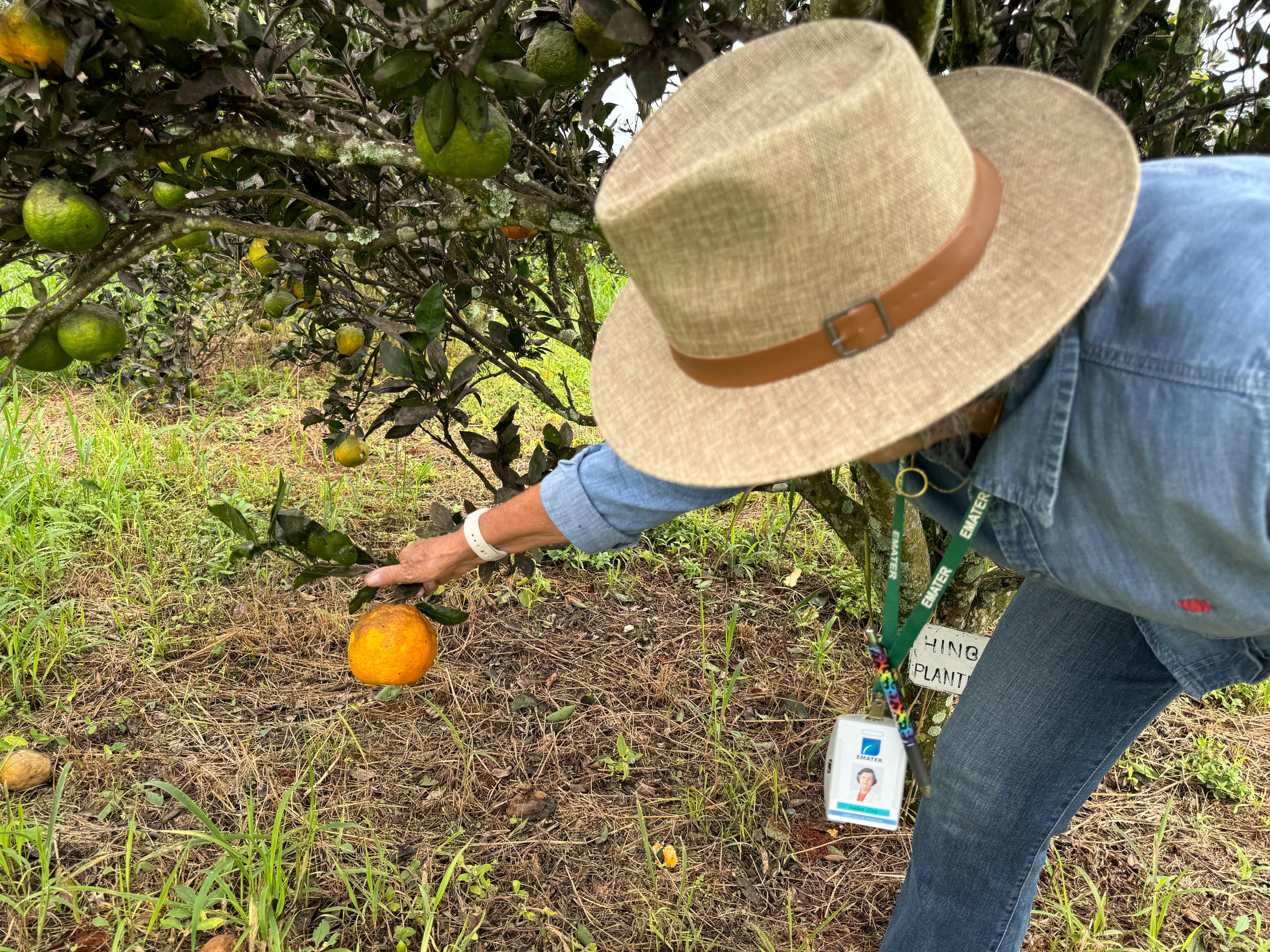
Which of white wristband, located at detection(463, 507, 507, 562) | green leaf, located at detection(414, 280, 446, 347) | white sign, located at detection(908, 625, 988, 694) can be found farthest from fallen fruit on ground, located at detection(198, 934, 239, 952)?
white sign, located at detection(908, 625, 988, 694)

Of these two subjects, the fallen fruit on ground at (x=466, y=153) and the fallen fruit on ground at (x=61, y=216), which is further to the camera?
the fallen fruit on ground at (x=61, y=216)

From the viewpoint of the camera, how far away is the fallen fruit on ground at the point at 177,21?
1.11 meters

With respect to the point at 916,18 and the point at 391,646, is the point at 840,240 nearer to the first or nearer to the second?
the point at 916,18

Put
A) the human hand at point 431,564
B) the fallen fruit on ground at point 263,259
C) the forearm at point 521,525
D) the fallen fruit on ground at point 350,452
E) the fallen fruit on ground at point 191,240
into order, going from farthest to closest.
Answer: the fallen fruit on ground at point 263,259 → the fallen fruit on ground at point 350,452 → the fallen fruit on ground at point 191,240 → the human hand at point 431,564 → the forearm at point 521,525

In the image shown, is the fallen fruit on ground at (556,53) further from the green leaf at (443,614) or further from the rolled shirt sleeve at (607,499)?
the green leaf at (443,614)

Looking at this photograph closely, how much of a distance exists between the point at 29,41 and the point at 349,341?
1.21 metres

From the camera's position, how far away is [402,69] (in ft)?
3.27

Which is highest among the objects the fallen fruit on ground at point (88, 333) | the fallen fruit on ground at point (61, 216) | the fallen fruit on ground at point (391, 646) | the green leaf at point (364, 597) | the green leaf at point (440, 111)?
the green leaf at point (440, 111)

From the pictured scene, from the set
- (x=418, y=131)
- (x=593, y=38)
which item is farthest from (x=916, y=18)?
(x=418, y=131)

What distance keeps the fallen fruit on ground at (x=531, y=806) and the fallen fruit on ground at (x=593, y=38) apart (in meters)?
1.61

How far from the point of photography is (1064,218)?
2.72 feet

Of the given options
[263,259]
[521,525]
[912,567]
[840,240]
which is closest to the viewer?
[840,240]

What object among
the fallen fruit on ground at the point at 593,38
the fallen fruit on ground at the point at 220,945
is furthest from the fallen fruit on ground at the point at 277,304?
the fallen fruit on ground at the point at 220,945

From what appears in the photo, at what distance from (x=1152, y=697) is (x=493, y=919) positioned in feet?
4.29
